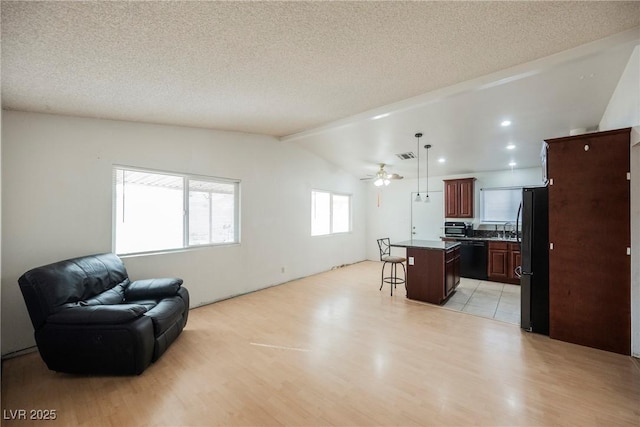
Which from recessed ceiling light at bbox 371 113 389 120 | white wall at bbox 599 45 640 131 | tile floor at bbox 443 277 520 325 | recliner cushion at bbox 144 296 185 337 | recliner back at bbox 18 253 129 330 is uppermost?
recessed ceiling light at bbox 371 113 389 120

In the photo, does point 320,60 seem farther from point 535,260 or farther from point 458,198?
point 458,198

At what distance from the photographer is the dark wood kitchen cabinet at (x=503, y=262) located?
5211 millimetres

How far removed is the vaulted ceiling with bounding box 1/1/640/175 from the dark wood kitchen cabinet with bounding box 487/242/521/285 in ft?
7.85

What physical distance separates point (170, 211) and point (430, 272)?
4.09 meters

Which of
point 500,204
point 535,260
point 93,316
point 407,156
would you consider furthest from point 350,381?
point 500,204

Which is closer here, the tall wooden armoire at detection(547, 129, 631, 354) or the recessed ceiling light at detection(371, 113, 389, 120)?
the tall wooden armoire at detection(547, 129, 631, 354)

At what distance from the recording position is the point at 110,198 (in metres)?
3.23

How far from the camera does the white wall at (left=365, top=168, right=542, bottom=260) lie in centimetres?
596

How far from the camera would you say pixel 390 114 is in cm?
361

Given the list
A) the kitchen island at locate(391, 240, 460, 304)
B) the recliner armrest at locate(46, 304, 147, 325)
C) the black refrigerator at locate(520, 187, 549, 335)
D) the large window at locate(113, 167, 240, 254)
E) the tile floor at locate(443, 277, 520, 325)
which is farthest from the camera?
the kitchen island at locate(391, 240, 460, 304)

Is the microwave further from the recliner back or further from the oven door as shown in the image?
the recliner back

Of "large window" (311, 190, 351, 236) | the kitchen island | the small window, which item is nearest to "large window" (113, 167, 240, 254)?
"large window" (311, 190, 351, 236)

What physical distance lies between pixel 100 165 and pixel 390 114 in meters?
3.71

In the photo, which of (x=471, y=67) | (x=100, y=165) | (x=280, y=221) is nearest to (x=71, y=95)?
(x=100, y=165)
